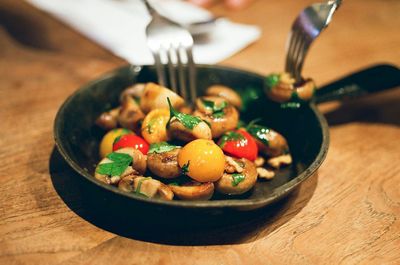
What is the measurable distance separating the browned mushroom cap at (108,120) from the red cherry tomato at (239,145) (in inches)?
12.7

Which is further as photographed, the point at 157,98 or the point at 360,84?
the point at 360,84

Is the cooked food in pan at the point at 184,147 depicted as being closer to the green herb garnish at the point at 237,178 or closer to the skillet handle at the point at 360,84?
the green herb garnish at the point at 237,178

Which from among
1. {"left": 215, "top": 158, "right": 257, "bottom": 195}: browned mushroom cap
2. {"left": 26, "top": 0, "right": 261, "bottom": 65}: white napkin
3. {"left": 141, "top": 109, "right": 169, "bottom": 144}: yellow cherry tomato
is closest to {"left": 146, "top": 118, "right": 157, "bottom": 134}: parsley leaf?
{"left": 141, "top": 109, "right": 169, "bottom": 144}: yellow cherry tomato

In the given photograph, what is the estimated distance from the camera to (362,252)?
978 millimetres

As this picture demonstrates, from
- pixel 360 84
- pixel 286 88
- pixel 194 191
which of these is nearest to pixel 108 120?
pixel 194 191

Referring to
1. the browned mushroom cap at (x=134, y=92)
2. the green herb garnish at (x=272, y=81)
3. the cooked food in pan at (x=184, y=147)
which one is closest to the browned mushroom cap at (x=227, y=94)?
the cooked food in pan at (x=184, y=147)

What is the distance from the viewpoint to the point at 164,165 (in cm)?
98

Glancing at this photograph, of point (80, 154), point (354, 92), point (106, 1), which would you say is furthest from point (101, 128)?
point (106, 1)

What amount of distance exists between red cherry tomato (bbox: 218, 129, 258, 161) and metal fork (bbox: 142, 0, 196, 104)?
0.92ft

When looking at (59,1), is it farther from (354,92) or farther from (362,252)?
(362,252)

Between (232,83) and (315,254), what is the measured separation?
64 centimetres

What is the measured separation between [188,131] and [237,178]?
0.53 feet

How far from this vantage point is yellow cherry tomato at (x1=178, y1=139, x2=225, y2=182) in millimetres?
955

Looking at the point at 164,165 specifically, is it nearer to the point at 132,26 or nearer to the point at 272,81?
the point at 272,81
